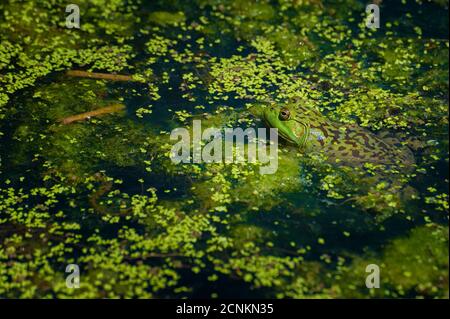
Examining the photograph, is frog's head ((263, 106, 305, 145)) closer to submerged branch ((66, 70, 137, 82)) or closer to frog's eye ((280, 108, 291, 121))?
frog's eye ((280, 108, 291, 121))

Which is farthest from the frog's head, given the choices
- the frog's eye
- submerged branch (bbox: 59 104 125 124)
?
submerged branch (bbox: 59 104 125 124)

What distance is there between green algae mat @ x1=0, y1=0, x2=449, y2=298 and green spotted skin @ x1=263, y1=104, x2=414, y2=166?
0.04 ft

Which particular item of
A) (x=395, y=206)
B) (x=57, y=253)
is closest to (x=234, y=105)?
(x=395, y=206)

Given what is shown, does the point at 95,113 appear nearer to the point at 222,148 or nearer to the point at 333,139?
the point at 222,148

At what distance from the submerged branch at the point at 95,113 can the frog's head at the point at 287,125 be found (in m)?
1.13

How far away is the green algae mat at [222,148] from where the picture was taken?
2.96 m

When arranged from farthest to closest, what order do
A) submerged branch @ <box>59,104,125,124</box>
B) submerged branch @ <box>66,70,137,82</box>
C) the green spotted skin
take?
1. submerged branch @ <box>66,70,137,82</box>
2. submerged branch @ <box>59,104,125,124</box>
3. the green spotted skin

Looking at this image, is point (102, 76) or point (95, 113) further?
point (102, 76)

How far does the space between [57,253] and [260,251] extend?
3.61ft

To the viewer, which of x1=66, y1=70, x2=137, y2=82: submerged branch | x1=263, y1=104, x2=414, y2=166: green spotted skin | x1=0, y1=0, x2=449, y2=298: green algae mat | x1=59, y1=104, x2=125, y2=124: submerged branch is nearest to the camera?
x1=0, y1=0, x2=449, y2=298: green algae mat

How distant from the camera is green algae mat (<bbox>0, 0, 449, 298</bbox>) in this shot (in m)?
2.96

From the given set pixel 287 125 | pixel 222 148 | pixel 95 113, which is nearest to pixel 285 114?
pixel 287 125

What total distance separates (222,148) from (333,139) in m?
0.76

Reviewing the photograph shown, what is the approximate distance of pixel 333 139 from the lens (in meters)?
3.82
